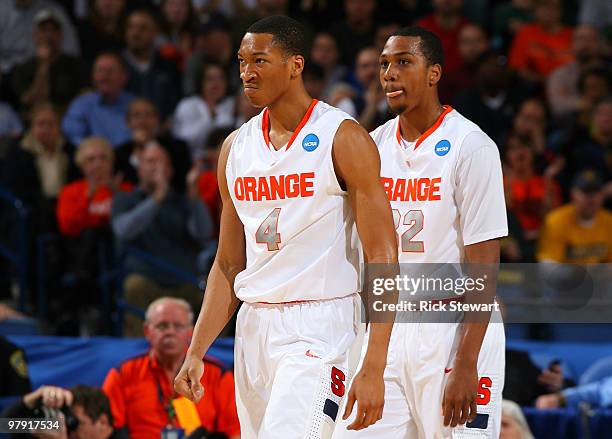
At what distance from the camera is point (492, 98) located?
35.7 feet

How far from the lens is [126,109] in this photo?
10.8m

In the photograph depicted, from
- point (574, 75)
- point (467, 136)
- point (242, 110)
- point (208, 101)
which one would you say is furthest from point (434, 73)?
point (574, 75)

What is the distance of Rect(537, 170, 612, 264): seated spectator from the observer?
9.41 m

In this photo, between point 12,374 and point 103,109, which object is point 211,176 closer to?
point 103,109

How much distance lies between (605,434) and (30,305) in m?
4.80

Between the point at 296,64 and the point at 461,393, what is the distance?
1.48 metres

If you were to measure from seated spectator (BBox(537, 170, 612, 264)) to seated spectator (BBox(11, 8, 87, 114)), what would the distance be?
15.5ft

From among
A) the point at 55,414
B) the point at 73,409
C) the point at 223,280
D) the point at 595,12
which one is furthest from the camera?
the point at 595,12

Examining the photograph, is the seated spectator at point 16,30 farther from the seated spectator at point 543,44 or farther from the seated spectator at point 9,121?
the seated spectator at point 543,44

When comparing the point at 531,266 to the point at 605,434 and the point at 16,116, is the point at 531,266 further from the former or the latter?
the point at 16,116

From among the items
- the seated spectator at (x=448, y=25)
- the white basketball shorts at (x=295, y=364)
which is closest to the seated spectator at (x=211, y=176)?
the seated spectator at (x=448, y=25)

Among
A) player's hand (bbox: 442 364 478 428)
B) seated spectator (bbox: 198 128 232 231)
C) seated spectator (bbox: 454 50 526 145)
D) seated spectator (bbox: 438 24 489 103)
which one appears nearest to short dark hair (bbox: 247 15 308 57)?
player's hand (bbox: 442 364 478 428)

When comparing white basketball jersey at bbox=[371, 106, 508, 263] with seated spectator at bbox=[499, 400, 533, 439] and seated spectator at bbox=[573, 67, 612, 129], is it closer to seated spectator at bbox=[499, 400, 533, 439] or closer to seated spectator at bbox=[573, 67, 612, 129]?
seated spectator at bbox=[499, 400, 533, 439]

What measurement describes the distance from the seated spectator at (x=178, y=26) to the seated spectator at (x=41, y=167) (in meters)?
2.03
